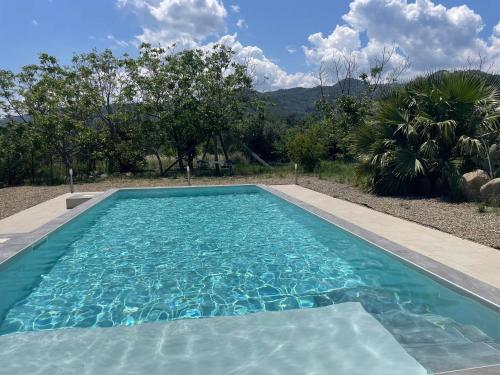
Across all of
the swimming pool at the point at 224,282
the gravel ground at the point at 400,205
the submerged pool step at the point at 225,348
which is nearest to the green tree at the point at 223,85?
the gravel ground at the point at 400,205

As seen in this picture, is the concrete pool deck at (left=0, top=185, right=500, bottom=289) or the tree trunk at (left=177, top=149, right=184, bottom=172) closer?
the concrete pool deck at (left=0, top=185, right=500, bottom=289)

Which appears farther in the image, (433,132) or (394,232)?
(433,132)

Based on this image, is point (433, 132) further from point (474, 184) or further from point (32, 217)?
point (32, 217)

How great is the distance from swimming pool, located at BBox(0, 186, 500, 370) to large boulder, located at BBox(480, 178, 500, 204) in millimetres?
3683

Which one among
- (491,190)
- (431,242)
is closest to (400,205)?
(491,190)

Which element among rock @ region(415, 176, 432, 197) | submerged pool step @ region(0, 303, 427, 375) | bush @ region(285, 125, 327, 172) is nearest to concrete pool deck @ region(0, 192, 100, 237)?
submerged pool step @ region(0, 303, 427, 375)

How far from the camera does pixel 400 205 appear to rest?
340 inches

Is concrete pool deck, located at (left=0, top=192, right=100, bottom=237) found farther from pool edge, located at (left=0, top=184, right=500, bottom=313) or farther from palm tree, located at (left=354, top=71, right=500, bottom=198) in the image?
palm tree, located at (left=354, top=71, right=500, bottom=198)

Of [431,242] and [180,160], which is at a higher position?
[180,160]

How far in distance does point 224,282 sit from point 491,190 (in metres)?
6.35

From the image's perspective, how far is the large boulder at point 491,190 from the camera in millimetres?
8141

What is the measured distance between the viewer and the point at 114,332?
3.41 meters

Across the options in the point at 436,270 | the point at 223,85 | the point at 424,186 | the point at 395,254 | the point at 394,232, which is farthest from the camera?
the point at 223,85

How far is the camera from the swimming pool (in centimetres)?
364
